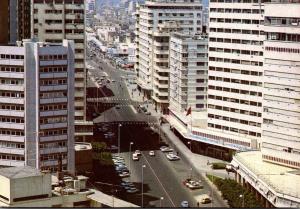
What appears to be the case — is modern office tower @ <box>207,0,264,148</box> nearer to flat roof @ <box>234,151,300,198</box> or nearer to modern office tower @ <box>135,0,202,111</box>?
flat roof @ <box>234,151,300,198</box>

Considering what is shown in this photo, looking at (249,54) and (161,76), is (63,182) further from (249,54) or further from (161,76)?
(161,76)

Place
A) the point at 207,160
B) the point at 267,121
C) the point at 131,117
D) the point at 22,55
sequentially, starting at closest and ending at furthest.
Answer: the point at 22,55 < the point at 267,121 < the point at 207,160 < the point at 131,117

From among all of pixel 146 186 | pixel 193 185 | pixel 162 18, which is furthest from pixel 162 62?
pixel 193 185

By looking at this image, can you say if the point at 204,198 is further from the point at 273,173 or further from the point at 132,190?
the point at 132,190

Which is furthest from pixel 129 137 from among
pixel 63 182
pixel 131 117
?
pixel 63 182

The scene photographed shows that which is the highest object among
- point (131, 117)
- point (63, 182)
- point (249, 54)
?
point (249, 54)
